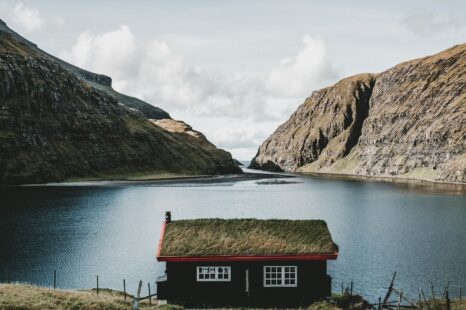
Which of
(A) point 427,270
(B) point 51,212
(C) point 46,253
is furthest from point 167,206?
(A) point 427,270

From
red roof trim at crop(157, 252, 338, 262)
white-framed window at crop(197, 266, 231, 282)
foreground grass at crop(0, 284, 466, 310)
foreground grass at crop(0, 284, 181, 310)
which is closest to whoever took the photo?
foreground grass at crop(0, 284, 181, 310)

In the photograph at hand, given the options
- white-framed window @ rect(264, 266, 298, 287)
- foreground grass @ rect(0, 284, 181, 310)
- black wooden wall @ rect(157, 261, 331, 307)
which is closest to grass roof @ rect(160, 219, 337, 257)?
black wooden wall @ rect(157, 261, 331, 307)

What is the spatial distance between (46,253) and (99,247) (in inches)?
299

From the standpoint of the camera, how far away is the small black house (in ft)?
123

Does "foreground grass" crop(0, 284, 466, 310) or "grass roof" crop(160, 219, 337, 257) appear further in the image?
"grass roof" crop(160, 219, 337, 257)

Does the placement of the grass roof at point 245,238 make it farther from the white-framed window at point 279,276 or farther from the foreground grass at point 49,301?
the foreground grass at point 49,301

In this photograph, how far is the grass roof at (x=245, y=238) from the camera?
124ft

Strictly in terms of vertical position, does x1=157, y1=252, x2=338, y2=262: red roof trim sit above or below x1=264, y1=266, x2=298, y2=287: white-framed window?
above

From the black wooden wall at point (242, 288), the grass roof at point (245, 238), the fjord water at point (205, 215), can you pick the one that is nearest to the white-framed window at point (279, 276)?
the black wooden wall at point (242, 288)

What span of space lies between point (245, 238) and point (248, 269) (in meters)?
2.35

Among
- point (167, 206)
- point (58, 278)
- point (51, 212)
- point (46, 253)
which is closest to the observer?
point (58, 278)

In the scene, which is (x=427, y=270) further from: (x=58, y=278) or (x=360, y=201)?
(x=360, y=201)

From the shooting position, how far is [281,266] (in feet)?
125

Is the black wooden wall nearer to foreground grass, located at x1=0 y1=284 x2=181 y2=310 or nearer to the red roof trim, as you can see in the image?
the red roof trim
